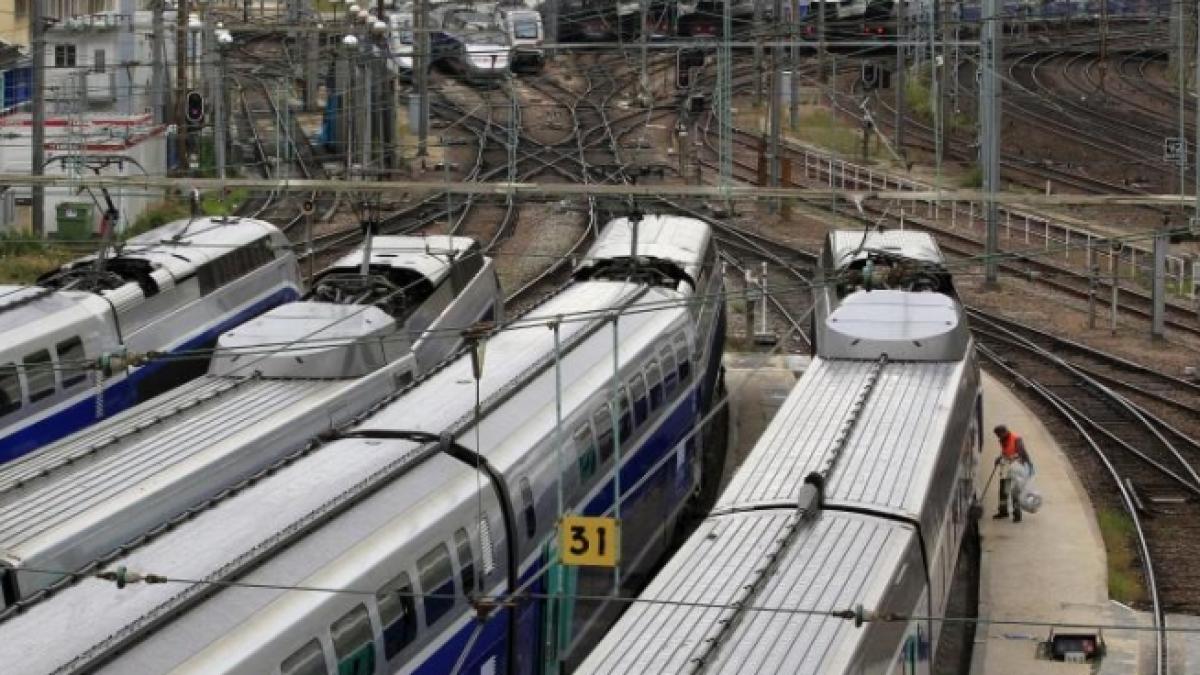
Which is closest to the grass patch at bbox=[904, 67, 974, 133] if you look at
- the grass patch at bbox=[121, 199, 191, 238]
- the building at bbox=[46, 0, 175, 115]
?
the grass patch at bbox=[121, 199, 191, 238]

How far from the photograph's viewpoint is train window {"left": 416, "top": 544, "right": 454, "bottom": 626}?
47.2 feet

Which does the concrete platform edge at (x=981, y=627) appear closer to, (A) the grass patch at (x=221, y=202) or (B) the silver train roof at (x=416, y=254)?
(B) the silver train roof at (x=416, y=254)

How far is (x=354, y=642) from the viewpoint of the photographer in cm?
1331

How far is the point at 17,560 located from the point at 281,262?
570 inches

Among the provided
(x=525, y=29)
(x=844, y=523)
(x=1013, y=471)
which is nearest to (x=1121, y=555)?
(x=1013, y=471)

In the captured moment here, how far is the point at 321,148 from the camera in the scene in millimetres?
52781

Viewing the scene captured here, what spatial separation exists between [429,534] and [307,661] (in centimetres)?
204

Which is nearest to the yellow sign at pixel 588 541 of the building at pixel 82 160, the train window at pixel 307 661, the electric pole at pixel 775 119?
the train window at pixel 307 661

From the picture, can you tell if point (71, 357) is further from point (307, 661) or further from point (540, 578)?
point (307, 661)

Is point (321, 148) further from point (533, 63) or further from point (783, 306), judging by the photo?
point (783, 306)

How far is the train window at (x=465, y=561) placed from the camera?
49.0 ft

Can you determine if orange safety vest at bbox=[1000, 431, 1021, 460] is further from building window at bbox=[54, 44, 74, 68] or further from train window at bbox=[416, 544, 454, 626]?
building window at bbox=[54, 44, 74, 68]

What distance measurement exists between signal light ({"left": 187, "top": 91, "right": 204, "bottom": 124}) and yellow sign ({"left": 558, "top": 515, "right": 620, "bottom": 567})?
2967cm

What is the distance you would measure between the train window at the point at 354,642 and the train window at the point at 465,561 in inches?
55.3
